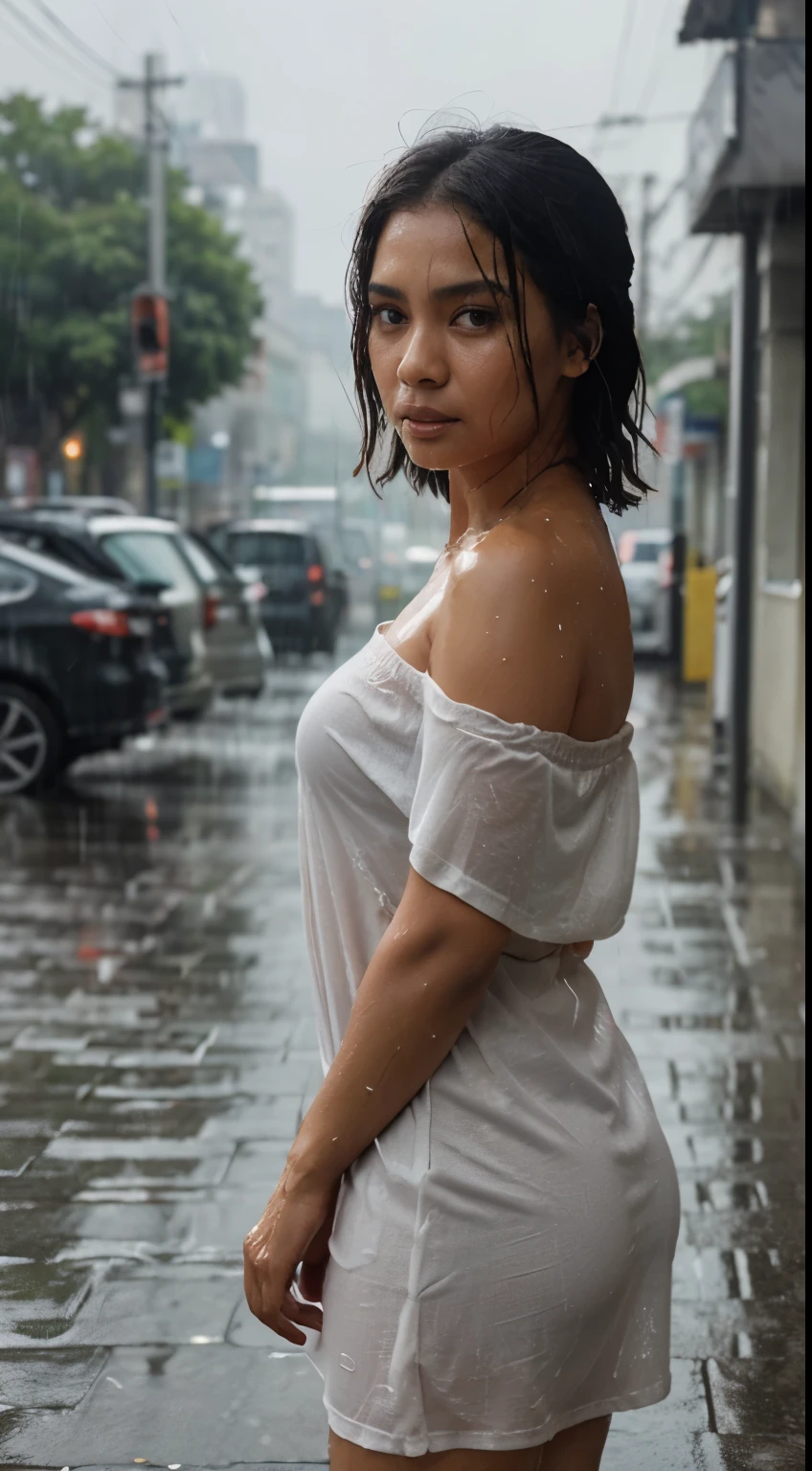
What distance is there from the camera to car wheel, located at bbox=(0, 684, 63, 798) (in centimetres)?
1092

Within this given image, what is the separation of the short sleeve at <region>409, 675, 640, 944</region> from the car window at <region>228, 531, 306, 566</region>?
18.7 m

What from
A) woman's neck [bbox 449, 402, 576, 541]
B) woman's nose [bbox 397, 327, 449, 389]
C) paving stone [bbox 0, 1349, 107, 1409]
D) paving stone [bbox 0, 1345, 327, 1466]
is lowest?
paving stone [bbox 0, 1345, 327, 1466]

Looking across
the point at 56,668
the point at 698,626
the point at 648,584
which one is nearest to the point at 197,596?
the point at 56,668

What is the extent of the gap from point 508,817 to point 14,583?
987cm

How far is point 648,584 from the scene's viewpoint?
90.4 feet

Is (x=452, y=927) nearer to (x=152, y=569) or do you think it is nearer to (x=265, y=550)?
(x=152, y=569)

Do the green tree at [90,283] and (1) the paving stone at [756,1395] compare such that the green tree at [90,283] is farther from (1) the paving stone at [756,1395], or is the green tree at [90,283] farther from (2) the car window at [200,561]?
(1) the paving stone at [756,1395]

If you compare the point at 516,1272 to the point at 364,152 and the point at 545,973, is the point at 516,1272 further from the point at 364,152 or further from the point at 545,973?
the point at 364,152

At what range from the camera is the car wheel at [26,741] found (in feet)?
35.8

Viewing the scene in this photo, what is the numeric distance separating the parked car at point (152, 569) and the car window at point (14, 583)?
1.09ft

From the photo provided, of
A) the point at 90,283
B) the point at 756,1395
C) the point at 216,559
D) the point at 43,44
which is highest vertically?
the point at 90,283

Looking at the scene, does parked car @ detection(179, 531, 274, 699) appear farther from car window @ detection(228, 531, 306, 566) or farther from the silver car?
car window @ detection(228, 531, 306, 566)

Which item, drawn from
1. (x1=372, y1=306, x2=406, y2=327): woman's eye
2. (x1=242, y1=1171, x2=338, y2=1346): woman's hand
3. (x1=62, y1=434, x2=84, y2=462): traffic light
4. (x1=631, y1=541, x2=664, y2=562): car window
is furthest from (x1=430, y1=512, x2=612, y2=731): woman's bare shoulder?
(x1=62, y1=434, x2=84, y2=462): traffic light

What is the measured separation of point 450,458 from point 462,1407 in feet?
2.68
